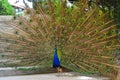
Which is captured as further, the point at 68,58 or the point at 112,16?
the point at 112,16

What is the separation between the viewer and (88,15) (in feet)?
22.4

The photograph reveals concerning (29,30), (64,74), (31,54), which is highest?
(29,30)

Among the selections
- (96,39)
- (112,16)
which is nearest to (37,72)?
(96,39)

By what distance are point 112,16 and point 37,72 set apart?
213 centimetres

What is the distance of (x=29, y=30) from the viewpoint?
6.55 meters

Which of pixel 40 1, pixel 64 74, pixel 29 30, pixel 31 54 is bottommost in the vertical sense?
pixel 64 74

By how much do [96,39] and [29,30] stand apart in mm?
1357

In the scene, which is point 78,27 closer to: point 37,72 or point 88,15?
point 88,15

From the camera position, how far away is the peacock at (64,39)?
21.2ft

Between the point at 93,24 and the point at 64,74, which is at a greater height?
the point at 93,24

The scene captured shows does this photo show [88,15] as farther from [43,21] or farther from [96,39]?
[43,21]

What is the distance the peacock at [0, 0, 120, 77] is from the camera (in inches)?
254

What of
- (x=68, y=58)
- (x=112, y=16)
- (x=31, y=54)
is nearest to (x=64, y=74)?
(x=68, y=58)

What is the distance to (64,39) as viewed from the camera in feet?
21.3
